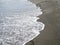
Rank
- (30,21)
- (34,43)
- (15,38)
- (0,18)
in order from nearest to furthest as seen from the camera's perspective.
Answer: (34,43), (15,38), (30,21), (0,18)

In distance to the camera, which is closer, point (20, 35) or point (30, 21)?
point (20, 35)

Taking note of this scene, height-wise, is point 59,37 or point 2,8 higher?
point 59,37

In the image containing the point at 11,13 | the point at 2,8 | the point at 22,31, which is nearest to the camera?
the point at 22,31

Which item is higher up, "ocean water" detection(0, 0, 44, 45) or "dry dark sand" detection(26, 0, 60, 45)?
"dry dark sand" detection(26, 0, 60, 45)

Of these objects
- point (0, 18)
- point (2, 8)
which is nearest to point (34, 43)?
point (0, 18)

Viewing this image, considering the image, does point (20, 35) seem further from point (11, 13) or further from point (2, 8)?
point (2, 8)

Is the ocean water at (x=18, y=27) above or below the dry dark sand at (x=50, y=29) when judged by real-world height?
below

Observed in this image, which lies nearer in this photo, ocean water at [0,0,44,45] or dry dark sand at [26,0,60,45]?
dry dark sand at [26,0,60,45]

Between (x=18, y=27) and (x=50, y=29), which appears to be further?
(x=18, y=27)

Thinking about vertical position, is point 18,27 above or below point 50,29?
below

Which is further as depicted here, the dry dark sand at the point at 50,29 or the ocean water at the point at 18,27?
the ocean water at the point at 18,27
